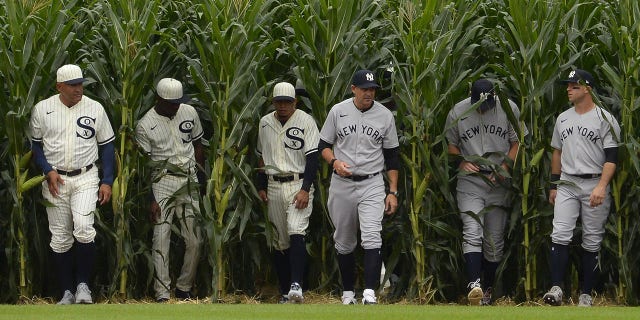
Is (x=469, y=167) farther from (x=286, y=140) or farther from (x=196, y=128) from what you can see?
(x=196, y=128)

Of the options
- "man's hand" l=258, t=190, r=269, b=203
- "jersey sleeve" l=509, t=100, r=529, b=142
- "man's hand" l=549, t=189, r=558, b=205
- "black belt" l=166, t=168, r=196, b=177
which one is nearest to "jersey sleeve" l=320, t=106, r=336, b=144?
"man's hand" l=258, t=190, r=269, b=203

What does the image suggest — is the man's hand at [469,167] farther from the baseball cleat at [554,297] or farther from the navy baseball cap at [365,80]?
the baseball cleat at [554,297]

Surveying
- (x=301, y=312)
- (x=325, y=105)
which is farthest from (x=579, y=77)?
(x=301, y=312)

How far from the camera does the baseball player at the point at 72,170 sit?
15.4 metres

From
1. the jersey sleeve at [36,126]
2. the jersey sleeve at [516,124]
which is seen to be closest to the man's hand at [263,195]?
the jersey sleeve at [36,126]

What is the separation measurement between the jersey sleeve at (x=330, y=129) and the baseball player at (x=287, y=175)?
0.24 meters

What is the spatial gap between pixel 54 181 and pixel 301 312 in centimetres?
311

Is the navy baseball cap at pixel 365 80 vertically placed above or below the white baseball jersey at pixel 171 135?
above

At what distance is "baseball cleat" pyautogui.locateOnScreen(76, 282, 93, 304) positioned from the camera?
15.3 meters

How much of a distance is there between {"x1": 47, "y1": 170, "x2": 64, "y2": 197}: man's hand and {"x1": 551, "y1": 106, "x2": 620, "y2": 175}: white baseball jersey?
4.97m

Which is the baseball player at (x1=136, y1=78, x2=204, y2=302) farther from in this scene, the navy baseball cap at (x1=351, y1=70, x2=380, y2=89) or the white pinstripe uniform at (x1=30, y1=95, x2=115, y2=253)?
the navy baseball cap at (x1=351, y1=70, x2=380, y2=89)

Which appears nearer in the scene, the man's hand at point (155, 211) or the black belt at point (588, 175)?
the black belt at point (588, 175)

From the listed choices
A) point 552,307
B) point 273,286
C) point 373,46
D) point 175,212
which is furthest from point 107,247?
point 552,307

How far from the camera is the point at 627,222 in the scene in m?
15.5
